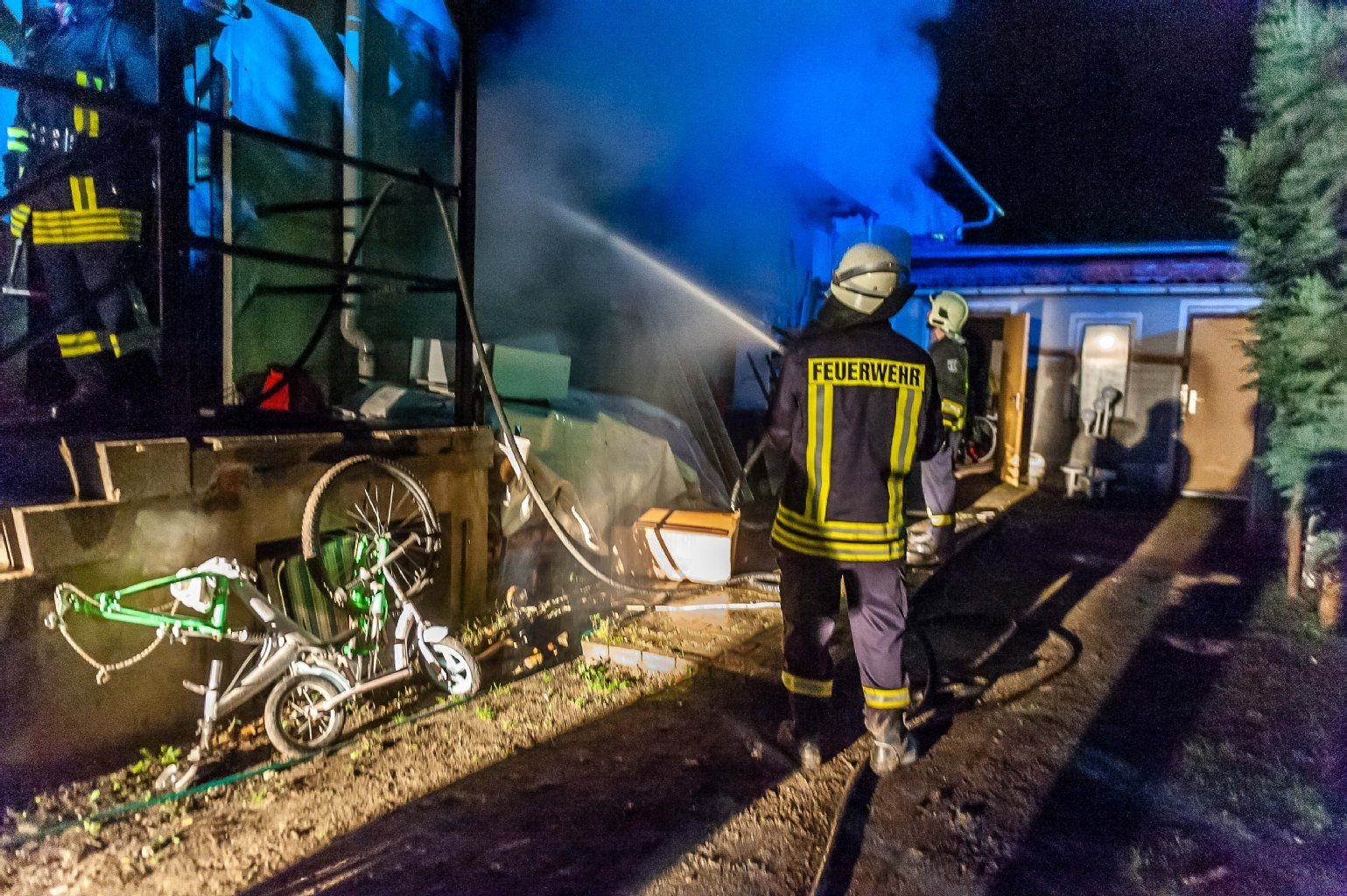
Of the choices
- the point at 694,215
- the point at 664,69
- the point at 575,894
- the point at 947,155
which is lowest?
the point at 575,894

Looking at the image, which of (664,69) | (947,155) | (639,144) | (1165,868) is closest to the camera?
(1165,868)

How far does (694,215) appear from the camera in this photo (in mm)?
10867

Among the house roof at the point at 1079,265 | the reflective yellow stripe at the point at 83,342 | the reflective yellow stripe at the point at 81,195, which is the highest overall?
the house roof at the point at 1079,265

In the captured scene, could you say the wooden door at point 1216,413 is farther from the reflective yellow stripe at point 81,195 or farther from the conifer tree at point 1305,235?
the reflective yellow stripe at point 81,195

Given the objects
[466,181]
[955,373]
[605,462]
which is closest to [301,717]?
[605,462]

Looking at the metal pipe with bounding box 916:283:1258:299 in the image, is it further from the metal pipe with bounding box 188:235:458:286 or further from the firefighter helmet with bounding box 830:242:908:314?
the firefighter helmet with bounding box 830:242:908:314

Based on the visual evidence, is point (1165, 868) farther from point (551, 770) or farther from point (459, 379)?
point (459, 379)

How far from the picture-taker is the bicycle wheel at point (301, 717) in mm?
3318

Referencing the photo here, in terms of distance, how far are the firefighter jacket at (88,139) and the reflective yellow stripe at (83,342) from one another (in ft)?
1.53

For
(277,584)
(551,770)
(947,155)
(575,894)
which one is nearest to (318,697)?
(277,584)

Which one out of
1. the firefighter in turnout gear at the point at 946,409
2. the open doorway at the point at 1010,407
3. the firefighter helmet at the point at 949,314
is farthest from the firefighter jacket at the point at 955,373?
the open doorway at the point at 1010,407

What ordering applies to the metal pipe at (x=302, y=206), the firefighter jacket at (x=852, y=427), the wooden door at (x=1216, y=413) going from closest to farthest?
the firefighter jacket at (x=852, y=427), the metal pipe at (x=302, y=206), the wooden door at (x=1216, y=413)

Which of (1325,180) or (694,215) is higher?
(694,215)

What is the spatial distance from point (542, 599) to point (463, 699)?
1646 millimetres
